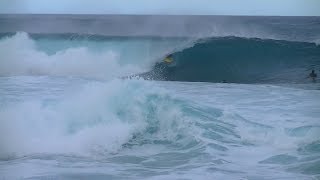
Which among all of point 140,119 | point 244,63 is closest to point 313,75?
point 244,63

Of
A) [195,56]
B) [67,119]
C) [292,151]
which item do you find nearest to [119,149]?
[67,119]

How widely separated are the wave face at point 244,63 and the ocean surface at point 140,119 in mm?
26

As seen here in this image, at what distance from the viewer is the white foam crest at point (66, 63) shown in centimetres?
300

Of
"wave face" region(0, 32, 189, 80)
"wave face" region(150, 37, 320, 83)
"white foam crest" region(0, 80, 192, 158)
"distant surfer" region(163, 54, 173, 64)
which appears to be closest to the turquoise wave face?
"white foam crest" region(0, 80, 192, 158)

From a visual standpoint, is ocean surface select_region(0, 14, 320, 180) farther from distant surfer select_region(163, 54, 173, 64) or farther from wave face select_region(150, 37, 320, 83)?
distant surfer select_region(163, 54, 173, 64)

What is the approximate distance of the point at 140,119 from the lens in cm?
256

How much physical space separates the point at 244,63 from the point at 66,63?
158 cm

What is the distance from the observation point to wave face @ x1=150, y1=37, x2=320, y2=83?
3498 millimetres

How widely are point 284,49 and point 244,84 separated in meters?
1.12

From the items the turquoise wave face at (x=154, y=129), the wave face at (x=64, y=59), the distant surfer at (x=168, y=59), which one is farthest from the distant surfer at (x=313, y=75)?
the distant surfer at (x=168, y=59)

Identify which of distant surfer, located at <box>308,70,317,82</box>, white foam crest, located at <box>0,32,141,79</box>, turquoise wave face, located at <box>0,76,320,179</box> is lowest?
turquoise wave face, located at <box>0,76,320,179</box>

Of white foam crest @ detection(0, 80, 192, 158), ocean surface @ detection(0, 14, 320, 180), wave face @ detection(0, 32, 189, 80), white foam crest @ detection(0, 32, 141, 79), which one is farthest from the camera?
white foam crest @ detection(0, 32, 141, 79)

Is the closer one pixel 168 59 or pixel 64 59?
pixel 64 59

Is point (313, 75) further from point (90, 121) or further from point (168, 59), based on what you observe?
point (90, 121)
